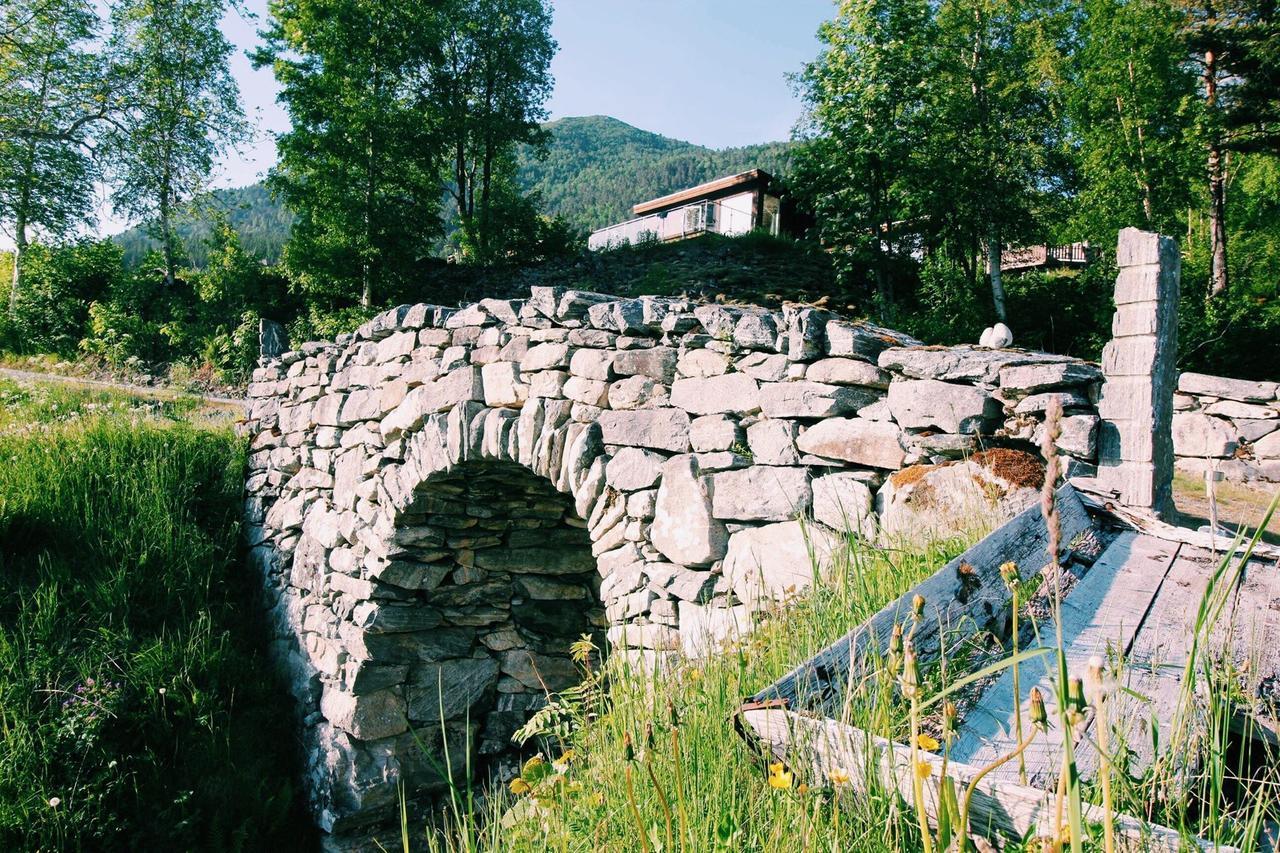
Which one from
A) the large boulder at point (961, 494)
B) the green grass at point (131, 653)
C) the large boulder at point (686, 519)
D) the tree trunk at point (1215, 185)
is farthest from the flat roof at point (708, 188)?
the large boulder at point (961, 494)

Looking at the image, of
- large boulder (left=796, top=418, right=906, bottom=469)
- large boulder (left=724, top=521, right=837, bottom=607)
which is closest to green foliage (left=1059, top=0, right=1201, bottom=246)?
large boulder (left=796, top=418, right=906, bottom=469)

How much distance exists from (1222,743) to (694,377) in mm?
2941

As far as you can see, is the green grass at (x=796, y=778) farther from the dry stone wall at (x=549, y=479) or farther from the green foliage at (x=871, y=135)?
the green foliage at (x=871, y=135)

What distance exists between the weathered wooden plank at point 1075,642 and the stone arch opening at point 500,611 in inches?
179

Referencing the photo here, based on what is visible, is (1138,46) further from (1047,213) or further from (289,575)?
(289,575)

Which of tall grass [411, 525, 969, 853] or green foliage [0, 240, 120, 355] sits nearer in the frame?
tall grass [411, 525, 969, 853]

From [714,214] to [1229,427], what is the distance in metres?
18.3

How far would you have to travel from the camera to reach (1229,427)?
9227 mm

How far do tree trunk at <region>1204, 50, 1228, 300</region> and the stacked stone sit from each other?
18.6 ft

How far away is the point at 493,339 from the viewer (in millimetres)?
4992

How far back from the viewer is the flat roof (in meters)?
23.9

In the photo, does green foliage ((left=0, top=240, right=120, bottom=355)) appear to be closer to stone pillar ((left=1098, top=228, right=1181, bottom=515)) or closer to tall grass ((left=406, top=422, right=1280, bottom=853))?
tall grass ((left=406, top=422, right=1280, bottom=853))

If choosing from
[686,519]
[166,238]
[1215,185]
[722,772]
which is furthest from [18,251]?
[1215,185]

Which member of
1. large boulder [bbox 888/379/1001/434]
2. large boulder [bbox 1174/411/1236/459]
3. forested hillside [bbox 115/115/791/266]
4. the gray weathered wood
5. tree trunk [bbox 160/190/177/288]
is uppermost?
forested hillside [bbox 115/115/791/266]
